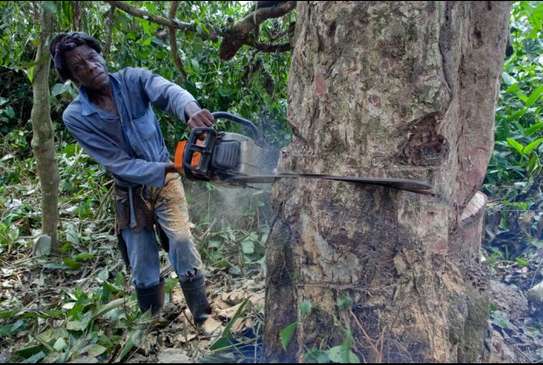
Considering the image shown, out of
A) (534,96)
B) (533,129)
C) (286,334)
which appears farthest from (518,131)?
(286,334)

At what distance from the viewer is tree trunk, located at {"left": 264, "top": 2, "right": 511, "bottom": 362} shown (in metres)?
2.08

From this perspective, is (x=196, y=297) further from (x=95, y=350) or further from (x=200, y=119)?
(x=200, y=119)

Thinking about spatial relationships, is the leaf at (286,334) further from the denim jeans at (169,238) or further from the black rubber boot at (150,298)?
the black rubber boot at (150,298)

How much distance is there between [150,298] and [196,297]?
309mm

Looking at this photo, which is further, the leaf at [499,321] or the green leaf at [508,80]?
the green leaf at [508,80]

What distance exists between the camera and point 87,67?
2803 mm

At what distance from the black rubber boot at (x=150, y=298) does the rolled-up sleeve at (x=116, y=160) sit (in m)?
0.71

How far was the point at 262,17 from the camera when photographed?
267cm

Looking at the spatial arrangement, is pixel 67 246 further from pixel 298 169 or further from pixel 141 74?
pixel 298 169

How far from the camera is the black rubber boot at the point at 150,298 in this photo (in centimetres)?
320

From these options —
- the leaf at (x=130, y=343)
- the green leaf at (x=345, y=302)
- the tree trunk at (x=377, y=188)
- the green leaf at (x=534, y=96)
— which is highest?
the green leaf at (x=534, y=96)

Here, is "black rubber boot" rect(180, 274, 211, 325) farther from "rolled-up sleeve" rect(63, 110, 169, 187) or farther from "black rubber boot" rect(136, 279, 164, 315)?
"rolled-up sleeve" rect(63, 110, 169, 187)

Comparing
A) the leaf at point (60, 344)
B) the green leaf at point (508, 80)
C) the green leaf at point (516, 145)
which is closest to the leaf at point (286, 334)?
the leaf at point (60, 344)

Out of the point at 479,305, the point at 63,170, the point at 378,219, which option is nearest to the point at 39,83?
the point at 63,170
